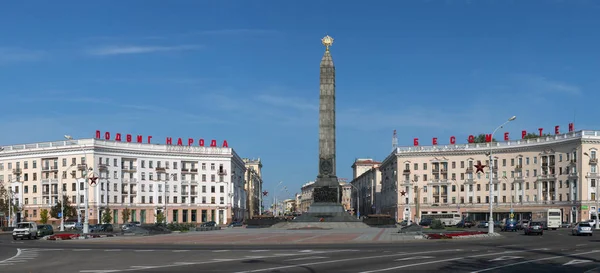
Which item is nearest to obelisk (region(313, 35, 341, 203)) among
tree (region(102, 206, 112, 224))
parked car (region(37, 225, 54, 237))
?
parked car (region(37, 225, 54, 237))

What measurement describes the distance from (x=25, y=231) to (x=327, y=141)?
37051 millimetres

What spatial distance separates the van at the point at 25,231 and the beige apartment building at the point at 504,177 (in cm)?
6865

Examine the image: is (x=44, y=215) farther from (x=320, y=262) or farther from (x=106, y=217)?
(x=320, y=262)

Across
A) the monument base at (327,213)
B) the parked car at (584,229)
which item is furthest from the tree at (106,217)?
the parked car at (584,229)

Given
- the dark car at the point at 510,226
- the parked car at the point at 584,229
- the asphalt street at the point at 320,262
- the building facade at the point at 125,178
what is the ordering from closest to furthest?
the asphalt street at the point at 320,262 → the parked car at the point at 584,229 → the dark car at the point at 510,226 → the building facade at the point at 125,178

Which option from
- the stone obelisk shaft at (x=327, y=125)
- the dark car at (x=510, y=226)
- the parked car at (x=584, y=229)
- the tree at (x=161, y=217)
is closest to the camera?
the parked car at (x=584, y=229)

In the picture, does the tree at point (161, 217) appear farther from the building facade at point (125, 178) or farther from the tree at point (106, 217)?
the tree at point (106, 217)

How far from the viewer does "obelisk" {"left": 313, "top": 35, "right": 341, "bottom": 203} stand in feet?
276

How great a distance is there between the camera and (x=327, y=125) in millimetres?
85688

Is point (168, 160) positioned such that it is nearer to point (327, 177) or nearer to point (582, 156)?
point (327, 177)

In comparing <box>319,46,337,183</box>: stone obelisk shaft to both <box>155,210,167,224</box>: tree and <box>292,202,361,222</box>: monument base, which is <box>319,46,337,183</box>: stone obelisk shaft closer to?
<box>292,202,361,222</box>: monument base

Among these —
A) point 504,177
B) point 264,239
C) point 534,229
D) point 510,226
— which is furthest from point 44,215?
point 504,177

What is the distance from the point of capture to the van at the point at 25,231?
63625 millimetres

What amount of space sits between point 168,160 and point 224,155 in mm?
13579
